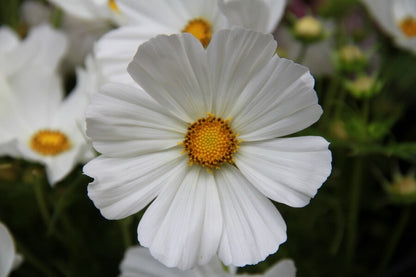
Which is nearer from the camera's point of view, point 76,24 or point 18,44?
point 18,44

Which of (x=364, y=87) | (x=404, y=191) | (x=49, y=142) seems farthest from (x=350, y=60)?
(x=49, y=142)

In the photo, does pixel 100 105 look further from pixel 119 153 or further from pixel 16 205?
pixel 16 205

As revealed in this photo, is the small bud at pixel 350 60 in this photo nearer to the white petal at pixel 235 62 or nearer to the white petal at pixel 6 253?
the white petal at pixel 235 62

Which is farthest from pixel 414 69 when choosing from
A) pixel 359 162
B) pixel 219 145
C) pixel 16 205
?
pixel 16 205

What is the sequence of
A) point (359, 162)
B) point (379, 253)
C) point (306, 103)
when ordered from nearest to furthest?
point (306, 103) → point (359, 162) → point (379, 253)

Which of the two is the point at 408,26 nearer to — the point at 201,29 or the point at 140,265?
the point at 201,29

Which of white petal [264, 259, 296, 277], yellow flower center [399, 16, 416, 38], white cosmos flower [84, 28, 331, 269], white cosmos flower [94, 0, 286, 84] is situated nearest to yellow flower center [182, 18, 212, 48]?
white cosmos flower [94, 0, 286, 84]

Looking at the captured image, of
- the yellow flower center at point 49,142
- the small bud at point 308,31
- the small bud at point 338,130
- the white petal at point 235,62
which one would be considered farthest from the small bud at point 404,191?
the yellow flower center at point 49,142
